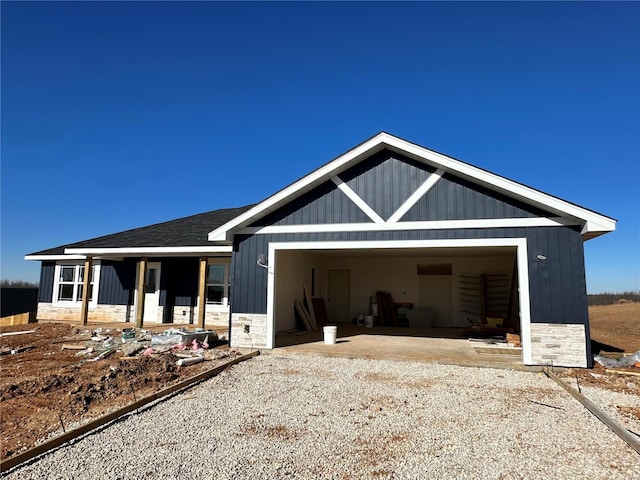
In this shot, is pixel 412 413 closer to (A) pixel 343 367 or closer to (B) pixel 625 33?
(A) pixel 343 367

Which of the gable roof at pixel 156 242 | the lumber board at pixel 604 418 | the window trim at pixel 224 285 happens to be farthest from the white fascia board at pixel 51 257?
the lumber board at pixel 604 418

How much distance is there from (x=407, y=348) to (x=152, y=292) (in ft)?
34.3

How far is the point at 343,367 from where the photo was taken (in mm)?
7867

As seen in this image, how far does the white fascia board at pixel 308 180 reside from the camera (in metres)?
9.16

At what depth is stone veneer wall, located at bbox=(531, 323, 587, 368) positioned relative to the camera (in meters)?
7.61

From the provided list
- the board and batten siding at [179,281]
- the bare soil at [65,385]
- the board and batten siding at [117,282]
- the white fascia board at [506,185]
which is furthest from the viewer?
the board and batten siding at [117,282]

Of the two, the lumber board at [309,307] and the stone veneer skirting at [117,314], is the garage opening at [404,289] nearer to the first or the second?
the lumber board at [309,307]

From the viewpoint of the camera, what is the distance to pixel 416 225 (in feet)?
29.0

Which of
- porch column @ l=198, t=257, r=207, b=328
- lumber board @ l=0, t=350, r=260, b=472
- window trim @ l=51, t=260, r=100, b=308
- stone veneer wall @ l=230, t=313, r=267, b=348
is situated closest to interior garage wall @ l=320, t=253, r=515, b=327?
porch column @ l=198, t=257, r=207, b=328

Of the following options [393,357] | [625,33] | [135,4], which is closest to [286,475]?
[393,357]

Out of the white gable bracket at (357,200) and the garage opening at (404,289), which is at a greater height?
the white gable bracket at (357,200)

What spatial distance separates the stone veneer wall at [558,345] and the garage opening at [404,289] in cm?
514

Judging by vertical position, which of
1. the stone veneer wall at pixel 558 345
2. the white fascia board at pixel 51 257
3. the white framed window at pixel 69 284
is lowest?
the stone veneer wall at pixel 558 345

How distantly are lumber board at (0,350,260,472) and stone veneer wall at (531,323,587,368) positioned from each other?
6.67m
